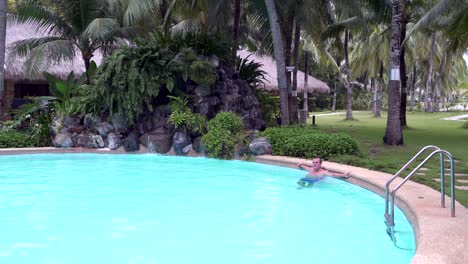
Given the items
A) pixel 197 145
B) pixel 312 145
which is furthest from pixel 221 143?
pixel 312 145

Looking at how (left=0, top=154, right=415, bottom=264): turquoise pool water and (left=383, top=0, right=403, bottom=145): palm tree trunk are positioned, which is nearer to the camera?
(left=0, top=154, right=415, bottom=264): turquoise pool water

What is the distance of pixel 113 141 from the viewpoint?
14312mm

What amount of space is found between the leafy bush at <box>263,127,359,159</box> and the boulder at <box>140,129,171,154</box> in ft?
10.7

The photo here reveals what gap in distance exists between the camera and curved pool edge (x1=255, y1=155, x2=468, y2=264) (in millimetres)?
4312

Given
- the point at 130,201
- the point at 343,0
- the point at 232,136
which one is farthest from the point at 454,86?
the point at 130,201

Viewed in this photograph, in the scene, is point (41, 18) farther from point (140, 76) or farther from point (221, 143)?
point (221, 143)

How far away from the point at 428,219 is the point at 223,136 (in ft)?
25.6

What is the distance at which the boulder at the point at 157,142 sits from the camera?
1395 centimetres

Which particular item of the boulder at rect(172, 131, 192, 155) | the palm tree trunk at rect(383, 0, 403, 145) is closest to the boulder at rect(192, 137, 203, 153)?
the boulder at rect(172, 131, 192, 155)

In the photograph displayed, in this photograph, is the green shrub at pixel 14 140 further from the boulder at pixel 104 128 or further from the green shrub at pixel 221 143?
the green shrub at pixel 221 143

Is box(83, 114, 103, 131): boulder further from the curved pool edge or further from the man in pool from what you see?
the curved pool edge

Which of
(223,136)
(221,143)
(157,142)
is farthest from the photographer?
(157,142)

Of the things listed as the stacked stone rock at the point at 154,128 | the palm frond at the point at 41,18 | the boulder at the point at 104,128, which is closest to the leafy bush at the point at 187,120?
the stacked stone rock at the point at 154,128

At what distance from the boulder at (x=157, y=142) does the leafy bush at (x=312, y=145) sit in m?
3.25
